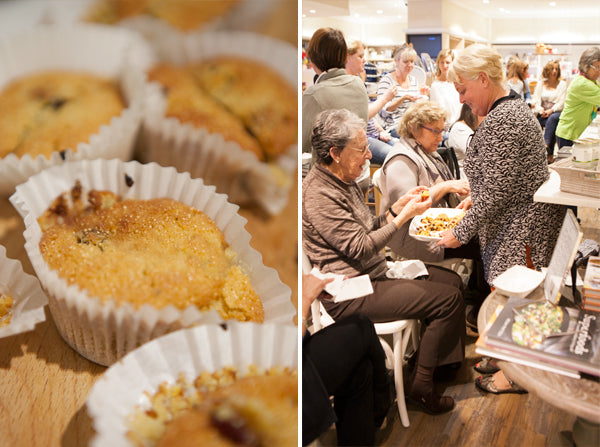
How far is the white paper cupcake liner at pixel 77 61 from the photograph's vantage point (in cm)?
85

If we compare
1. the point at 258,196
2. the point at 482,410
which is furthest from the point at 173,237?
the point at 482,410

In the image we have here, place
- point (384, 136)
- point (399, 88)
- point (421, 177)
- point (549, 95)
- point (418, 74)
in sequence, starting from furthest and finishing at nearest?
point (549, 95)
point (418, 74)
point (399, 88)
point (384, 136)
point (421, 177)

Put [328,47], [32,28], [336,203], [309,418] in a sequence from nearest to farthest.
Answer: [32,28] < [309,418] < [336,203] < [328,47]

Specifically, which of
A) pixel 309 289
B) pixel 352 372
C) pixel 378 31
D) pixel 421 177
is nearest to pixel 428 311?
pixel 352 372

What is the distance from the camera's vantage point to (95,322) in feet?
2.80

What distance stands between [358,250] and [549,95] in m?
4.24

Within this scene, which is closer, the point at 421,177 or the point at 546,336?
the point at 546,336

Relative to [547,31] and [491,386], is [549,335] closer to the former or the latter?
[491,386]

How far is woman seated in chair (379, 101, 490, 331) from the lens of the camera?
6.55 feet

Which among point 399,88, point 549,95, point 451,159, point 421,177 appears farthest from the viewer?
point 549,95

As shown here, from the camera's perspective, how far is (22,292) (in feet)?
2.85

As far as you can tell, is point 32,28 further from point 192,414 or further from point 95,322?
point 192,414

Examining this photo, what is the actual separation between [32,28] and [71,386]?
25.4 inches

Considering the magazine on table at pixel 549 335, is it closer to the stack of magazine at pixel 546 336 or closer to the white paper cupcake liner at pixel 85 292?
the stack of magazine at pixel 546 336
